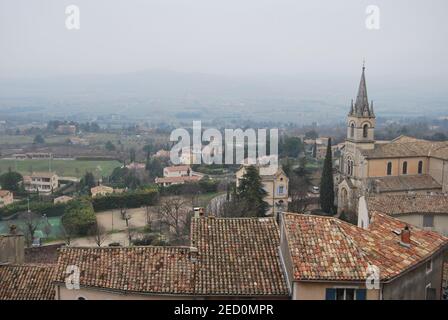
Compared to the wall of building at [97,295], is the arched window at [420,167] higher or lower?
lower

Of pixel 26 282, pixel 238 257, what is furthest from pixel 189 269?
pixel 26 282

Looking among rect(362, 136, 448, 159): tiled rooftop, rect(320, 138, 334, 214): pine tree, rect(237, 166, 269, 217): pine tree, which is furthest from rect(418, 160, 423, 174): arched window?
rect(237, 166, 269, 217): pine tree

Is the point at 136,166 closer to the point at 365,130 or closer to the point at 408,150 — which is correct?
the point at 365,130

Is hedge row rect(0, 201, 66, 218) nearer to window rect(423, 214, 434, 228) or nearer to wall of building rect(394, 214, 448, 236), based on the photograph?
wall of building rect(394, 214, 448, 236)

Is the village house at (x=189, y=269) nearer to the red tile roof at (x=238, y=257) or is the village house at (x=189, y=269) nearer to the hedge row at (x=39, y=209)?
the red tile roof at (x=238, y=257)

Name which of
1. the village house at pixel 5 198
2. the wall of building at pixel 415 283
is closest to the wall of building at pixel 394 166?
the wall of building at pixel 415 283

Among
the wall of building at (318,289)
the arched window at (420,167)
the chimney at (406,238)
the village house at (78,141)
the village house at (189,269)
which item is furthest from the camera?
the village house at (78,141)

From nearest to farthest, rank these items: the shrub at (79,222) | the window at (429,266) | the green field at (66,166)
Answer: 1. the window at (429,266)
2. the shrub at (79,222)
3. the green field at (66,166)
